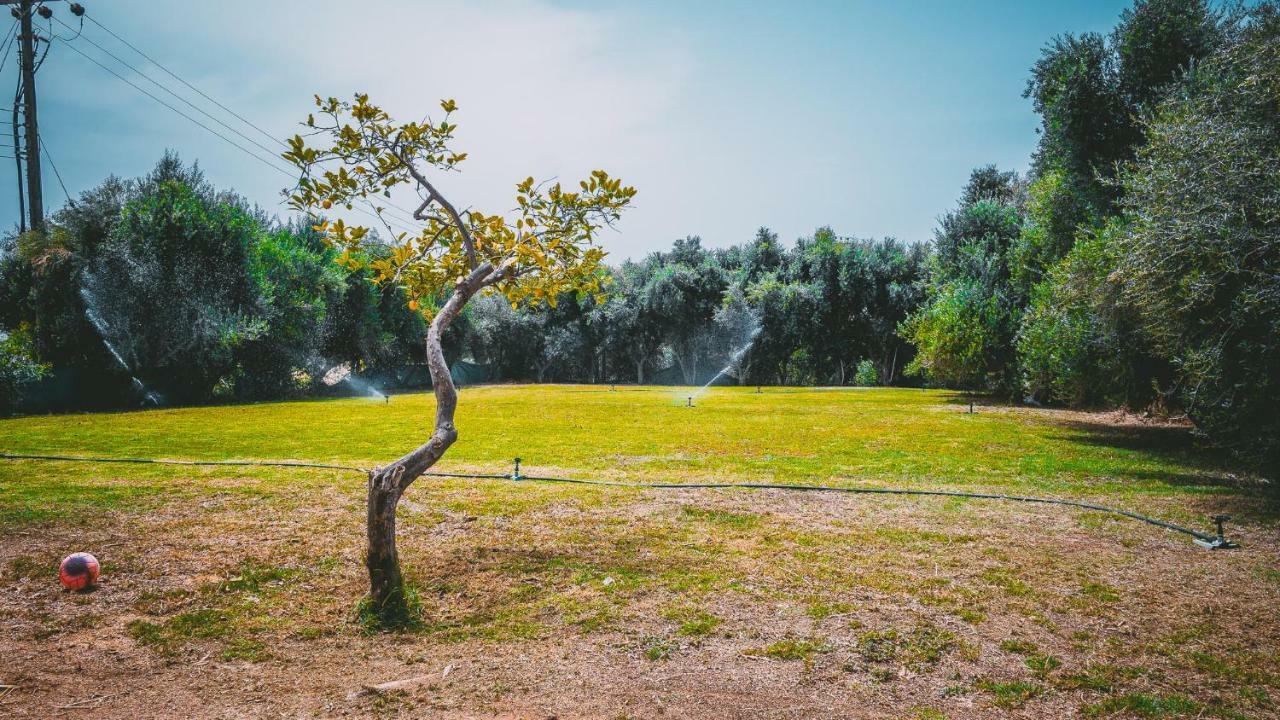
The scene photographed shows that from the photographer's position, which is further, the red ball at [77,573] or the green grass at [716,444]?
the green grass at [716,444]

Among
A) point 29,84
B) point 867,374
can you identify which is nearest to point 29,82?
point 29,84

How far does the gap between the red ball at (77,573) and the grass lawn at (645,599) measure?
140mm

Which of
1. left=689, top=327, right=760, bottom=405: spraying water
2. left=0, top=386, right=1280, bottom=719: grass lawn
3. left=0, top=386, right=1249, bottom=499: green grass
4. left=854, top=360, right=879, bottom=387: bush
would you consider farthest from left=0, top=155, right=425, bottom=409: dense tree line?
left=854, top=360, right=879, bottom=387: bush

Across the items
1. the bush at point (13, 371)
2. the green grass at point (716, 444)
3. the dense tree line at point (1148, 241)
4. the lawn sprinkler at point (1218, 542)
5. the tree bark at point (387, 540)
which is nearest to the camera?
the tree bark at point (387, 540)

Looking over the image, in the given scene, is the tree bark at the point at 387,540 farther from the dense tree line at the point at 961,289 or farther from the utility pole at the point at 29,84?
the utility pole at the point at 29,84

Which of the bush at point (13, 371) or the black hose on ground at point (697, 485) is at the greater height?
the bush at point (13, 371)

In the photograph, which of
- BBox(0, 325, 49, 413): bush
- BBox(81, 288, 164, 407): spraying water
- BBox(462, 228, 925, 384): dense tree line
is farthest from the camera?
BBox(462, 228, 925, 384): dense tree line

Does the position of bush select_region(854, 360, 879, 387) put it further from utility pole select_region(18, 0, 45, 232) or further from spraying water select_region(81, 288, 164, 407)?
utility pole select_region(18, 0, 45, 232)

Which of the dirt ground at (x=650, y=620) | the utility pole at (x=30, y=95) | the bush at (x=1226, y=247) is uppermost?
the utility pole at (x=30, y=95)

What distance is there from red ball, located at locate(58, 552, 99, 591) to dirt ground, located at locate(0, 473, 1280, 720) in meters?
0.12

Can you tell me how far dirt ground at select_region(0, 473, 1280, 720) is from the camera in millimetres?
3908

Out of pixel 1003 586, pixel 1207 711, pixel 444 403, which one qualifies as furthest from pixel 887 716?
pixel 444 403

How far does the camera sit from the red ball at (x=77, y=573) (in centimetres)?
541

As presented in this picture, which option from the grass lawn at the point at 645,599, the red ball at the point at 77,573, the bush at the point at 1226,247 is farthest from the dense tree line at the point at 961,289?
the red ball at the point at 77,573
